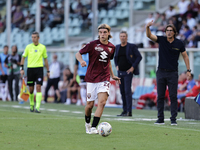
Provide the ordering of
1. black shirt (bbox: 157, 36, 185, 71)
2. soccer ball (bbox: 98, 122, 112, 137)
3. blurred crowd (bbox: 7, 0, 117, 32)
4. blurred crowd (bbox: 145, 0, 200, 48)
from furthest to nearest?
blurred crowd (bbox: 7, 0, 117, 32) → blurred crowd (bbox: 145, 0, 200, 48) → black shirt (bbox: 157, 36, 185, 71) → soccer ball (bbox: 98, 122, 112, 137)

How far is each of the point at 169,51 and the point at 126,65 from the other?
2966 mm

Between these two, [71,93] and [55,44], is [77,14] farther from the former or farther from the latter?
[71,93]

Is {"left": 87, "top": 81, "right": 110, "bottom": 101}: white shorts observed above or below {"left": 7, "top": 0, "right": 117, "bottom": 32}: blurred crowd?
below

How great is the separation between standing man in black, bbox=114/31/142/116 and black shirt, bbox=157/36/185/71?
8.90 feet

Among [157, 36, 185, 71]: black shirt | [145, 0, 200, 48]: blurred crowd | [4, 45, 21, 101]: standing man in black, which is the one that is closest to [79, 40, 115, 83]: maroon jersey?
[157, 36, 185, 71]: black shirt

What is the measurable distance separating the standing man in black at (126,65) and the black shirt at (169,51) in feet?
8.90

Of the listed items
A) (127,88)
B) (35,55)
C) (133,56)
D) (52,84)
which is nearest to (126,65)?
(133,56)

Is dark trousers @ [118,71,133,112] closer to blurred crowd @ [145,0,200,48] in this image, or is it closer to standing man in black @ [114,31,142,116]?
standing man in black @ [114,31,142,116]

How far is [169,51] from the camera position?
10.7 metres

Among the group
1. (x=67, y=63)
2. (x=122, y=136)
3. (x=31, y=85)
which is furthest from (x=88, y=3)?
(x=122, y=136)

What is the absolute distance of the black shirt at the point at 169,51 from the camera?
34.9ft

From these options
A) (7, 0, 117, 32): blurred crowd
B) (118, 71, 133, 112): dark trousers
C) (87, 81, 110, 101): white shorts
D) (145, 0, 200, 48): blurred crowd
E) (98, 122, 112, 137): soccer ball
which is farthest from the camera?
(7, 0, 117, 32): blurred crowd

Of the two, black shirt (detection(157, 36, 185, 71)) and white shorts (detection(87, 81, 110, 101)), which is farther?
black shirt (detection(157, 36, 185, 71))

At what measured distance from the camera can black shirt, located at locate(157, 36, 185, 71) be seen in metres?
10.6
